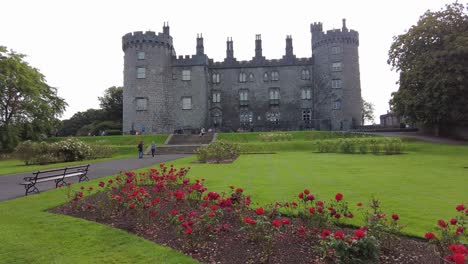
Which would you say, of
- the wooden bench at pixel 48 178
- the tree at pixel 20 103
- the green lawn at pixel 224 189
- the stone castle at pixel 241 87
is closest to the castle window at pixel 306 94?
the stone castle at pixel 241 87

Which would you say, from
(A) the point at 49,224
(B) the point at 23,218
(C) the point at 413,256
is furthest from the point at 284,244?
(B) the point at 23,218

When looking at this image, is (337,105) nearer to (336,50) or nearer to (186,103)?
(336,50)

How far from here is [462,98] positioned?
3322 centimetres

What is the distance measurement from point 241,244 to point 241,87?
176ft

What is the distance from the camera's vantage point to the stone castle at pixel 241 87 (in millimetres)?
53812

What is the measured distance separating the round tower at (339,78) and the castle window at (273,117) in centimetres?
712

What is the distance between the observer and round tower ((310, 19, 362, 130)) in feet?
176

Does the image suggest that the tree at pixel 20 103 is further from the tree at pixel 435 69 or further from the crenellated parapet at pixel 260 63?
the tree at pixel 435 69

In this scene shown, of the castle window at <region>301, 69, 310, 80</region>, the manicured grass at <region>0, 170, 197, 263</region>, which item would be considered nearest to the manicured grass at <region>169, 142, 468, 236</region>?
the manicured grass at <region>0, 170, 197, 263</region>

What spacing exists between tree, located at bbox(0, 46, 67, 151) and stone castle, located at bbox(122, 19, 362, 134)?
11.5m

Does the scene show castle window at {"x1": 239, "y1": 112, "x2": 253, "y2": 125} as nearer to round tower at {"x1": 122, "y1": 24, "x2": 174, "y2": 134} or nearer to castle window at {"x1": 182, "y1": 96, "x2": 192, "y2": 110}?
castle window at {"x1": 182, "y1": 96, "x2": 192, "y2": 110}

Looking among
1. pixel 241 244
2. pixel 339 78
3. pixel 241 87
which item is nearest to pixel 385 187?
pixel 241 244

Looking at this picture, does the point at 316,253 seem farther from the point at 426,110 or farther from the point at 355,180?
the point at 426,110

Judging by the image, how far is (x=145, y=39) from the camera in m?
53.5
